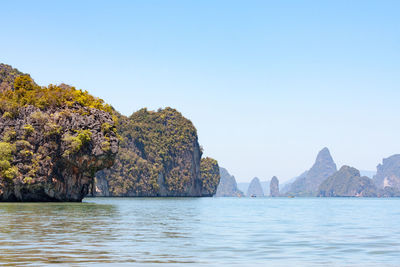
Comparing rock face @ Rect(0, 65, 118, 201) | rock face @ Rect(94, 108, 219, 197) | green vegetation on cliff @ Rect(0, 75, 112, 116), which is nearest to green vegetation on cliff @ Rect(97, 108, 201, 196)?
rock face @ Rect(94, 108, 219, 197)

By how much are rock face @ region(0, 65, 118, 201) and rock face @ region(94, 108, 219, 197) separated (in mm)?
80197

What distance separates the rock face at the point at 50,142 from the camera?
2537 inches

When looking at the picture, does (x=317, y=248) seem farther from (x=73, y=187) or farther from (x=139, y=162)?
(x=139, y=162)

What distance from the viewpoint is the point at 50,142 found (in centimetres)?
6662

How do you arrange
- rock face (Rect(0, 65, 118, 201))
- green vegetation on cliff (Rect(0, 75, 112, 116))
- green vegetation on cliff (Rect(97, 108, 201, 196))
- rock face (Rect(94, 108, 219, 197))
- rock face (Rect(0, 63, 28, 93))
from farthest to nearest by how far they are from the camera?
green vegetation on cliff (Rect(97, 108, 201, 196)) < rock face (Rect(94, 108, 219, 197)) < rock face (Rect(0, 63, 28, 93)) < green vegetation on cliff (Rect(0, 75, 112, 116)) < rock face (Rect(0, 65, 118, 201))

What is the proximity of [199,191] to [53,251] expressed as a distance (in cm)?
16816

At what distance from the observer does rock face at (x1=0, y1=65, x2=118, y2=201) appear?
6444 centimetres

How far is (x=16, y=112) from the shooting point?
66938 mm

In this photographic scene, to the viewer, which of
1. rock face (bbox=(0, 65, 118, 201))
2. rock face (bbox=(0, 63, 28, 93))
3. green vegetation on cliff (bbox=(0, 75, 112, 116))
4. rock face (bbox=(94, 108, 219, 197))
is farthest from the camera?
rock face (bbox=(94, 108, 219, 197))

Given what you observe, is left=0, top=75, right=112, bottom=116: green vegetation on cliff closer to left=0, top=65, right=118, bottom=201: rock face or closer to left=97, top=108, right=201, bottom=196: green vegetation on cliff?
left=0, top=65, right=118, bottom=201: rock face

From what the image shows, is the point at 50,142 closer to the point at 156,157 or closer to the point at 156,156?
the point at 156,157

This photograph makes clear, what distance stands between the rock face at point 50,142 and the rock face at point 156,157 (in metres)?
80.2

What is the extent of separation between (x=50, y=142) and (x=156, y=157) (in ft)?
337

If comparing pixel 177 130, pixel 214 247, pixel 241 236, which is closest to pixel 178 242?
pixel 214 247
